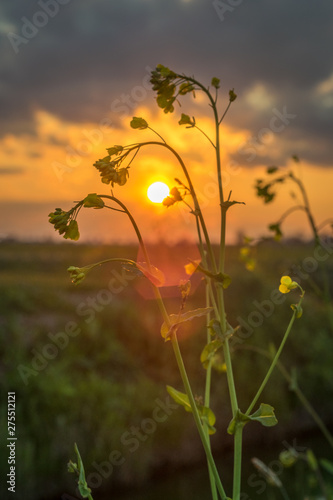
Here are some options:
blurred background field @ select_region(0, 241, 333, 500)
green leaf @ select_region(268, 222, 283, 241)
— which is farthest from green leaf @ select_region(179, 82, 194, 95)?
blurred background field @ select_region(0, 241, 333, 500)

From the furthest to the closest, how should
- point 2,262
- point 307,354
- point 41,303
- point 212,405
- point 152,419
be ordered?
1. point 2,262
2. point 307,354
3. point 41,303
4. point 212,405
5. point 152,419

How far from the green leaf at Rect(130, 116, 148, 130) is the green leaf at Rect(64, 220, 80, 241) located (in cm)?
19

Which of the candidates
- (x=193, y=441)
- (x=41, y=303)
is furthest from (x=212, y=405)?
(x=41, y=303)

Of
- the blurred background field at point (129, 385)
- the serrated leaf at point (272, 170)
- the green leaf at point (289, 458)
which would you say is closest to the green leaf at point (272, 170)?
the serrated leaf at point (272, 170)

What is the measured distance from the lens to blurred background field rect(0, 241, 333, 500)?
20.9 ft

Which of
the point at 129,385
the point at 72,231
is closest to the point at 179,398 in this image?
the point at 72,231

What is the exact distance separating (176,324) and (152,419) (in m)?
6.51

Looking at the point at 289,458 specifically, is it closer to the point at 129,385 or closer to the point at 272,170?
the point at 272,170

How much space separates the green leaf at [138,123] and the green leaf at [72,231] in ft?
0.63

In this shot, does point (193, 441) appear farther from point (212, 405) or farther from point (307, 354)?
point (307, 354)

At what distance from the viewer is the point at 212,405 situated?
7.95 metres

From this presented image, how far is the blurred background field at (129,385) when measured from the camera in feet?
20.9

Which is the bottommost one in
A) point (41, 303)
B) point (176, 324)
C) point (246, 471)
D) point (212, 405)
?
point (246, 471)

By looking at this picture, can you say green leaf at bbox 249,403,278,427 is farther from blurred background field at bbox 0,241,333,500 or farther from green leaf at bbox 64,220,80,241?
blurred background field at bbox 0,241,333,500
